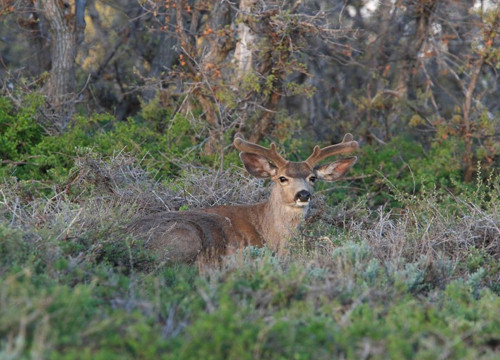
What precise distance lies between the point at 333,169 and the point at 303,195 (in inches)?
37.9

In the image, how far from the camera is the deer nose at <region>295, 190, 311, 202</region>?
8.26 metres

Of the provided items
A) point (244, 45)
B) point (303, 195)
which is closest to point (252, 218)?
point (303, 195)

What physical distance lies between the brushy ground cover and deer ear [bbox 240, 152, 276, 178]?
0.91m

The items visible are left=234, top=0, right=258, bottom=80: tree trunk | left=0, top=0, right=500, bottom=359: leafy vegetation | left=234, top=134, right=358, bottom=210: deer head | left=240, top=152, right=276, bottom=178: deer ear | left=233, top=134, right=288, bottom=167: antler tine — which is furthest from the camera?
left=234, top=0, right=258, bottom=80: tree trunk

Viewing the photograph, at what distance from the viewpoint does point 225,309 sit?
4.45 metres

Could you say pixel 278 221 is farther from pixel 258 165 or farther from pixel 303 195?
pixel 258 165

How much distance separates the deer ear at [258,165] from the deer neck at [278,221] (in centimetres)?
30

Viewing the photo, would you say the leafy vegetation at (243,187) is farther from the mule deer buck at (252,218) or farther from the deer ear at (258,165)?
the deer ear at (258,165)

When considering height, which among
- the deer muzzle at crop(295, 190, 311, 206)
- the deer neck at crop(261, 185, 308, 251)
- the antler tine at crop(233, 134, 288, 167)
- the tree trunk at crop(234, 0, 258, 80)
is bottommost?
the deer neck at crop(261, 185, 308, 251)

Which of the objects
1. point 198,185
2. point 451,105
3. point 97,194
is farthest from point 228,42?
point 451,105

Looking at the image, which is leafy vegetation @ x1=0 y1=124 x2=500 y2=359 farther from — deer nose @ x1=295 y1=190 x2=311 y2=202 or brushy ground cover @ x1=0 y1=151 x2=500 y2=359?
deer nose @ x1=295 y1=190 x2=311 y2=202

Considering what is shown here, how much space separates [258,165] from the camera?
8828 mm

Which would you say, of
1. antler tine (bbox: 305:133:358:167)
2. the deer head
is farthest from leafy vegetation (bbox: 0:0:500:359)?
antler tine (bbox: 305:133:358:167)

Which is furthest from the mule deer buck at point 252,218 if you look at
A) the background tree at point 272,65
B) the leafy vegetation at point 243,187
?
the background tree at point 272,65
